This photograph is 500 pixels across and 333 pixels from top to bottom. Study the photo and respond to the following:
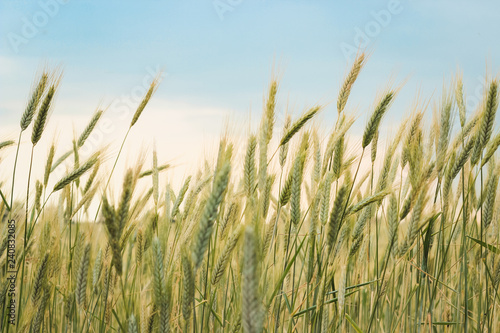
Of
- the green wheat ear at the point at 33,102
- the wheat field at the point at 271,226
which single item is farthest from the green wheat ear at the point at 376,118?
the green wheat ear at the point at 33,102

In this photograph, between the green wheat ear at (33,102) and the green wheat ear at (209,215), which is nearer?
the green wheat ear at (209,215)

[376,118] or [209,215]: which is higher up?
[376,118]

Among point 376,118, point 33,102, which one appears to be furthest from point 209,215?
point 33,102

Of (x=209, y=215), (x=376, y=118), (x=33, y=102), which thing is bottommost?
(x=209, y=215)

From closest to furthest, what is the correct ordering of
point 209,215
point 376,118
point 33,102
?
point 209,215 < point 376,118 < point 33,102

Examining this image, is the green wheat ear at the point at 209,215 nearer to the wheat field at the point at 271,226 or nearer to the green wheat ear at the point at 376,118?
the wheat field at the point at 271,226

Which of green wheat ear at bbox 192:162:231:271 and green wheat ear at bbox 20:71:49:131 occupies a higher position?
green wheat ear at bbox 20:71:49:131

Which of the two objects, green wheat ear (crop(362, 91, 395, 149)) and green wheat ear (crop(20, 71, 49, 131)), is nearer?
green wheat ear (crop(362, 91, 395, 149))

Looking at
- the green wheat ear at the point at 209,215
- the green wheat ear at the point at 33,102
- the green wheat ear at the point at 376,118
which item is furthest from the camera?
the green wheat ear at the point at 33,102

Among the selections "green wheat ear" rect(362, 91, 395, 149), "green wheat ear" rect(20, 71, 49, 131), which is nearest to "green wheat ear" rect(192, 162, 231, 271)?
"green wheat ear" rect(362, 91, 395, 149)

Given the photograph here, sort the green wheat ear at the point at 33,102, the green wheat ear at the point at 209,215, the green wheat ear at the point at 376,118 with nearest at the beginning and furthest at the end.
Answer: the green wheat ear at the point at 209,215, the green wheat ear at the point at 376,118, the green wheat ear at the point at 33,102

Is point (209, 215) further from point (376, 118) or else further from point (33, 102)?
point (33, 102)

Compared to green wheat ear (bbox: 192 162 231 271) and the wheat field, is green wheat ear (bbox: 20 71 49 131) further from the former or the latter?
green wheat ear (bbox: 192 162 231 271)

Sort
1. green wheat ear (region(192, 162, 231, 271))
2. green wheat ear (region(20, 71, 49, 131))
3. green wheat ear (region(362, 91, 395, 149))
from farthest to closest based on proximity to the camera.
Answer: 1. green wheat ear (region(20, 71, 49, 131))
2. green wheat ear (region(362, 91, 395, 149))
3. green wheat ear (region(192, 162, 231, 271))
